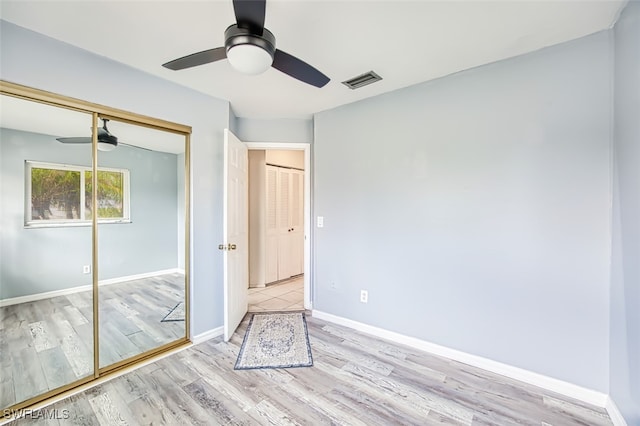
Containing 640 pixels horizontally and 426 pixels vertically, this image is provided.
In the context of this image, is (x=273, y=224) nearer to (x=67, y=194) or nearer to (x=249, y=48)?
(x=67, y=194)

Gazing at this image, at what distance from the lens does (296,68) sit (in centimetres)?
160

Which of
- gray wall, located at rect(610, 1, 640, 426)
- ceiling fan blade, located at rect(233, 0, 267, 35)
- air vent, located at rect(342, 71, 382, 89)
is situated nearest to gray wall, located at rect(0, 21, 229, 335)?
air vent, located at rect(342, 71, 382, 89)

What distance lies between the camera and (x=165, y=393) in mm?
1895

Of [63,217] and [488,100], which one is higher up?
[488,100]

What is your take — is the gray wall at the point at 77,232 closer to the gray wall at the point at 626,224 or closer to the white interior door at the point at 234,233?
the white interior door at the point at 234,233

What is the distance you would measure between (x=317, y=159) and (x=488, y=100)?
1778mm

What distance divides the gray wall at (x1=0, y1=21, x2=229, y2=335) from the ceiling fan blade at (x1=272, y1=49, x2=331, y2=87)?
1.40 meters

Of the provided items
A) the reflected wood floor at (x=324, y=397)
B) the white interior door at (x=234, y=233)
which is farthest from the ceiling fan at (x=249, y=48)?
the reflected wood floor at (x=324, y=397)

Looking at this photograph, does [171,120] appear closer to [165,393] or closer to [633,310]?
[165,393]

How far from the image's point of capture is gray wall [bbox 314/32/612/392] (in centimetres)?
179

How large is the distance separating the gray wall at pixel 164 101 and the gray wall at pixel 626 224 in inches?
120

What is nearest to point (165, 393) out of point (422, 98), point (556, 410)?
point (556, 410)

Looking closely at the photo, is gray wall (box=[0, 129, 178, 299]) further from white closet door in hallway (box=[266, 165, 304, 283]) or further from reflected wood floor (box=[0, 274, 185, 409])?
white closet door in hallway (box=[266, 165, 304, 283])

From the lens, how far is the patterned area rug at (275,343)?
2.29 metres
